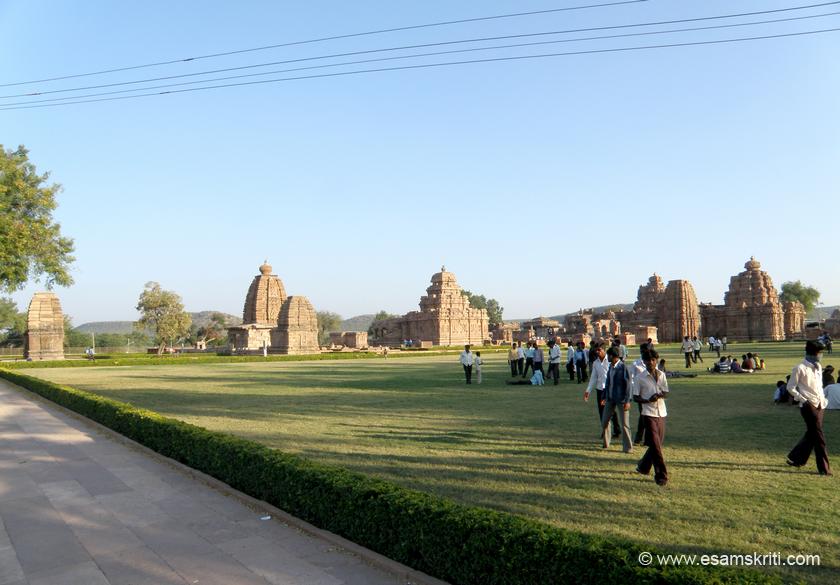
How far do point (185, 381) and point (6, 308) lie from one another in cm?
6670

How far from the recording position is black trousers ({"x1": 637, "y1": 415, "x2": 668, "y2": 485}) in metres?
5.94

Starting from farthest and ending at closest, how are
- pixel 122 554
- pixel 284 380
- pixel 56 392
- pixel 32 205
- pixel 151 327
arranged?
pixel 151 327, pixel 32 205, pixel 284 380, pixel 56 392, pixel 122 554

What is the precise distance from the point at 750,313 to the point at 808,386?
57.0 m

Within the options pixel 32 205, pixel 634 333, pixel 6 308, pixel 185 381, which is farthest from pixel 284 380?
pixel 6 308

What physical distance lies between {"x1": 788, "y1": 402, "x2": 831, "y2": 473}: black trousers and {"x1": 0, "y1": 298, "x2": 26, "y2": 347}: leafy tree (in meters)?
79.2

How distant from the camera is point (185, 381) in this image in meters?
19.5

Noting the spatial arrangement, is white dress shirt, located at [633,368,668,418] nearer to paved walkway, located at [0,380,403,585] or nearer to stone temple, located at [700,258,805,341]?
paved walkway, located at [0,380,403,585]

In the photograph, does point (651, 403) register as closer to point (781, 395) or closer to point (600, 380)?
point (600, 380)

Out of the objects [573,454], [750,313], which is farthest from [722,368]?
[750,313]

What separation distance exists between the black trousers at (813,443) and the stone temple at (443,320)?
52.2 metres

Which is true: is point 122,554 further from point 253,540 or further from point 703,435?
point 703,435

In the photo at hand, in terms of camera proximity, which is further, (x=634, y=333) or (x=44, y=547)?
(x=634, y=333)

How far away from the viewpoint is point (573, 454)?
7387mm

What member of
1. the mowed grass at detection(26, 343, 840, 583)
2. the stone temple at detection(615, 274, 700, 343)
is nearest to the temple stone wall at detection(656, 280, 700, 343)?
the stone temple at detection(615, 274, 700, 343)
